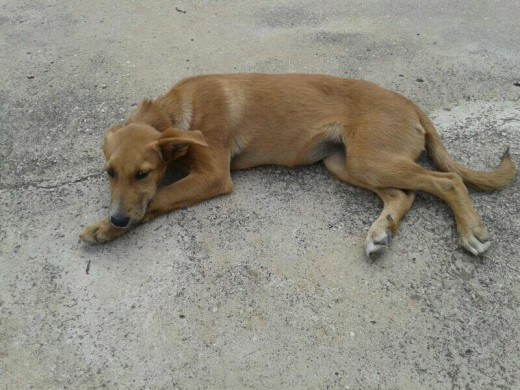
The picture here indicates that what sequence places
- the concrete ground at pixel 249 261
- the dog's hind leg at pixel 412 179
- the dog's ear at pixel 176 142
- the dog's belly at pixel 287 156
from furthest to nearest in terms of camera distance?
the dog's belly at pixel 287 156
the dog's hind leg at pixel 412 179
the dog's ear at pixel 176 142
the concrete ground at pixel 249 261

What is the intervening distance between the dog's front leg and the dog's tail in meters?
1.77

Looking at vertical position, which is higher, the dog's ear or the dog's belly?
the dog's ear

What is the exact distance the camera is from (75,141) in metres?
4.95

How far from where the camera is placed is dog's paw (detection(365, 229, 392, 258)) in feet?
12.6

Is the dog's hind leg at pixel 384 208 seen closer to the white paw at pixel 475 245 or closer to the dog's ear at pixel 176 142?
the white paw at pixel 475 245

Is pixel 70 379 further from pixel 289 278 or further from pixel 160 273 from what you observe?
pixel 289 278

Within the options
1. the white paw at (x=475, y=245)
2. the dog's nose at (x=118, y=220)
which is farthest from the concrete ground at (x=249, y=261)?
the dog's nose at (x=118, y=220)

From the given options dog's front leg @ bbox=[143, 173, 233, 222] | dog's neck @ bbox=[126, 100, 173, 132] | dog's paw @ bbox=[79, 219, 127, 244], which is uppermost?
dog's neck @ bbox=[126, 100, 173, 132]

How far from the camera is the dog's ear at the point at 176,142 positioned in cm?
392

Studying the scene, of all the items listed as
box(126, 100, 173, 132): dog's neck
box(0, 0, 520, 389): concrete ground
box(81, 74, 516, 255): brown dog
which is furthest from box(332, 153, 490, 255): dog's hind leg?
box(126, 100, 173, 132): dog's neck

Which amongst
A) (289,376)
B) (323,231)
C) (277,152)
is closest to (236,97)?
(277,152)

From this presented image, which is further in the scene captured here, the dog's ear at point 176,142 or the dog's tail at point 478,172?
the dog's tail at point 478,172

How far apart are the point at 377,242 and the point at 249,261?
95 centimetres

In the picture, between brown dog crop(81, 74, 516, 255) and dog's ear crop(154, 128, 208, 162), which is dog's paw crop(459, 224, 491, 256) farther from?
dog's ear crop(154, 128, 208, 162)
